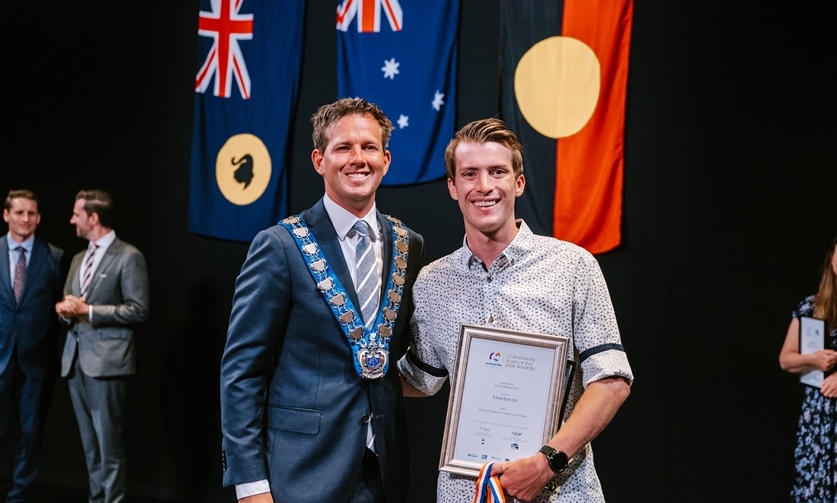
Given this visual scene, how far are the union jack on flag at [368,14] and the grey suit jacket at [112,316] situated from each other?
1.92 m

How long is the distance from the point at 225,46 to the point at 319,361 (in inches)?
154

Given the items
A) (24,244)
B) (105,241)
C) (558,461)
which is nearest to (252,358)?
(558,461)

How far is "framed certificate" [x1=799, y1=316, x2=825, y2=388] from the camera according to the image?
13.3ft

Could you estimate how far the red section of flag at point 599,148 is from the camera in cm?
458

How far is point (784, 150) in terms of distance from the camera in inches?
175

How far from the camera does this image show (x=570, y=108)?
466cm

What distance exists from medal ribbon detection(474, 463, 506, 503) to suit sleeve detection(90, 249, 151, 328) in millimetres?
3687

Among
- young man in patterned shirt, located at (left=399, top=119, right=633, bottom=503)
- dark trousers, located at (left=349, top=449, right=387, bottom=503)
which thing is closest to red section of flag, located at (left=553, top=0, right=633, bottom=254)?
young man in patterned shirt, located at (left=399, top=119, right=633, bottom=503)

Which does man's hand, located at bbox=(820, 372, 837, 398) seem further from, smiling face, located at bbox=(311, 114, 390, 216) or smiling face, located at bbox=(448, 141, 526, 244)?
smiling face, located at bbox=(311, 114, 390, 216)

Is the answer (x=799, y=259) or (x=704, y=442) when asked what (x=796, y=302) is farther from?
(x=704, y=442)

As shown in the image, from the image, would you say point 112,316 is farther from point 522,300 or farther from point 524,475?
point 524,475

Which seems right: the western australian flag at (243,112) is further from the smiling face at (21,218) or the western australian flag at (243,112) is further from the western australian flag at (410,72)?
the smiling face at (21,218)

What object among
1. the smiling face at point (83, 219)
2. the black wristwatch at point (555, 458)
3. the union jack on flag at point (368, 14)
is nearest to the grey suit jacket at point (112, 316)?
the smiling face at point (83, 219)

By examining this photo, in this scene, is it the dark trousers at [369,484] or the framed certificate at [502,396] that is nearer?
the framed certificate at [502,396]
